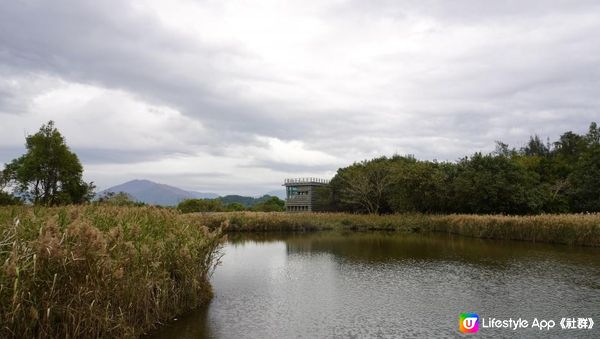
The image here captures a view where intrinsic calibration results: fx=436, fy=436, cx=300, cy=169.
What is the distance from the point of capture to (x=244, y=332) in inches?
372

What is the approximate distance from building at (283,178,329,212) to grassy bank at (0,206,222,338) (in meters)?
59.9

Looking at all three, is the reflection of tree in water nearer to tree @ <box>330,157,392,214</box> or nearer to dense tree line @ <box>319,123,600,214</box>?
dense tree line @ <box>319,123,600,214</box>

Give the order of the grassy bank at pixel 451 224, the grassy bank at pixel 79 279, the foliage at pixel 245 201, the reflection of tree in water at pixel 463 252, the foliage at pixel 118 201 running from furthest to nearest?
1. the foliage at pixel 245 201
2. the grassy bank at pixel 451 224
3. the reflection of tree in water at pixel 463 252
4. the foliage at pixel 118 201
5. the grassy bank at pixel 79 279

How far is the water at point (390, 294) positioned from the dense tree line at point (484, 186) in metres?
17.9

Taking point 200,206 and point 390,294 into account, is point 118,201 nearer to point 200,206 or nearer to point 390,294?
point 390,294

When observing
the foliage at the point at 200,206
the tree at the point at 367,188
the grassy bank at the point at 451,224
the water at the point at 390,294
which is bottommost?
the water at the point at 390,294

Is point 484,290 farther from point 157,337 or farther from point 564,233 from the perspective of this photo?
point 564,233

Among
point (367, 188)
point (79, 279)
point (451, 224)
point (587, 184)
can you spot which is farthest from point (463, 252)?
point (367, 188)

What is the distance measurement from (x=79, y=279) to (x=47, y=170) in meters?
33.3

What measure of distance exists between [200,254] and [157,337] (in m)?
2.96

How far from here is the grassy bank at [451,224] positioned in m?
26.1

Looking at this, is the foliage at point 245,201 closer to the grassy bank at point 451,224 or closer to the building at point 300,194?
the building at point 300,194

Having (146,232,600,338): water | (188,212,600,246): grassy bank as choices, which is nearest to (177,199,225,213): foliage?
(188,212,600,246): grassy bank

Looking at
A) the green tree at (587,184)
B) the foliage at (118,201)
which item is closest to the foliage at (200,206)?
the foliage at (118,201)
